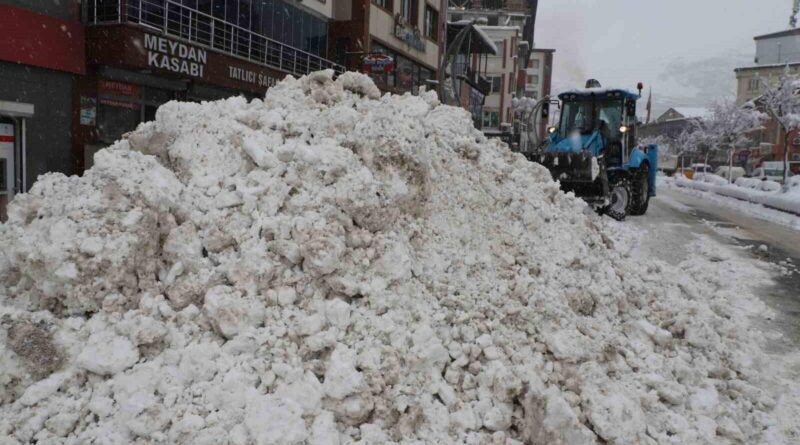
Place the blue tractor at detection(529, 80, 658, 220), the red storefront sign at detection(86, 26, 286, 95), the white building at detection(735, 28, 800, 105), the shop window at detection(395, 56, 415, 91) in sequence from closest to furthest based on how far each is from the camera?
the red storefront sign at detection(86, 26, 286, 95)
the blue tractor at detection(529, 80, 658, 220)
the shop window at detection(395, 56, 415, 91)
the white building at detection(735, 28, 800, 105)

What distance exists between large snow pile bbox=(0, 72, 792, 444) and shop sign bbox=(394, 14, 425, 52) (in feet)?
65.5

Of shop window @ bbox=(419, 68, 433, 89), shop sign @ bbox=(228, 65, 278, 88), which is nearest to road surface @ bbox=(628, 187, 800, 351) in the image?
shop sign @ bbox=(228, 65, 278, 88)

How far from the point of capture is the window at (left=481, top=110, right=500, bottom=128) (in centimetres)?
4822

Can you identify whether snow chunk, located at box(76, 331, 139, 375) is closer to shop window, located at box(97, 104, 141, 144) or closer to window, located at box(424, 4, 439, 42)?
shop window, located at box(97, 104, 141, 144)

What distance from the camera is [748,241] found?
11844mm

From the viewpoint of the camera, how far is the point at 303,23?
757 inches

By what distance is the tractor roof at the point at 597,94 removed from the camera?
532 inches

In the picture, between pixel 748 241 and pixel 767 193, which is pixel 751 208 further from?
pixel 748 241

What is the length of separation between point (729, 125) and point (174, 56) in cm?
5055

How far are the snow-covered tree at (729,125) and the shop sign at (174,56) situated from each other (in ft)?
148

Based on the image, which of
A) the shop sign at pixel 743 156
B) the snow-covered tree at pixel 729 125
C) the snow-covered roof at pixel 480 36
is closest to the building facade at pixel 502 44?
the snow-covered roof at pixel 480 36

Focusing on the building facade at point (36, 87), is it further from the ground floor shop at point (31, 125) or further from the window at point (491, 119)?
the window at point (491, 119)

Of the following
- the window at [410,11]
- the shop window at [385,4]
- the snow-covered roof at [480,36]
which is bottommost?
the shop window at [385,4]

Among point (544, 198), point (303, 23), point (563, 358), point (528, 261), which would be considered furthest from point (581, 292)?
point (303, 23)
